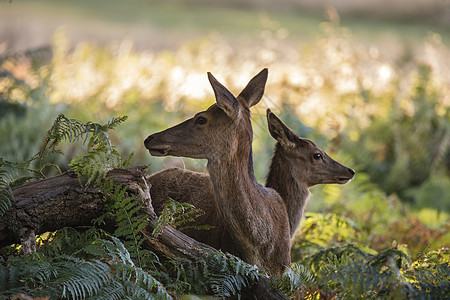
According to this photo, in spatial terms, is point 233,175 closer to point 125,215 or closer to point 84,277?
point 125,215

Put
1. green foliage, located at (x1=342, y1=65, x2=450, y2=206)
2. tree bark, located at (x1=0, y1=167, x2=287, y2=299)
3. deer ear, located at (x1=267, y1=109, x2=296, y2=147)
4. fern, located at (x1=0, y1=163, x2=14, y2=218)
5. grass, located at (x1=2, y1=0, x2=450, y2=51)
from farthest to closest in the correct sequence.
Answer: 1. grass, located at (x1=2, y1=0, x2=450, y2=51)
2. green foliage, located at (x1=342, y1=65, x2=450, y2=206)
3. deer ear, located at (x1=267, y1=109, x2=296, y2=147)
4. tree bark, located at (x1=0, y1=167, x2=287, y2=299)
5. fern, located at (x1=0, y1=163, x2=14, y2=218)

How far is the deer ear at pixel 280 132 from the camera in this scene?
5184mm

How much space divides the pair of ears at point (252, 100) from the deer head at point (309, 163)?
59 mm

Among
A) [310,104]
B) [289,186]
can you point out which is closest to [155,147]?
[289,186]

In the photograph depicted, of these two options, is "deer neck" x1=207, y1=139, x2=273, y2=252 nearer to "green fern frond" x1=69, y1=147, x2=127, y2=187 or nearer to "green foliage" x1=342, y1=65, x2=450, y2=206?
"green fern frond" x1=69, y1=147, x2=127, y2=187

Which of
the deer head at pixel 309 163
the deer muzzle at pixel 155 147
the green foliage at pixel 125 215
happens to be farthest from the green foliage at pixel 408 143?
the green foliage at pixel 125 215

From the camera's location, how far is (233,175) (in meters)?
4.45

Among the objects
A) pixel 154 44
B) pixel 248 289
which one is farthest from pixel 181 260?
pixel 154 44

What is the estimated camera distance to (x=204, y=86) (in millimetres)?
10898

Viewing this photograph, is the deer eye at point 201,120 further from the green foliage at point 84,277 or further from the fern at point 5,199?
the fern at point 5,199

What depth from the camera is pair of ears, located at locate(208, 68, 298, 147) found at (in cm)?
436

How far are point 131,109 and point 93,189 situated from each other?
6.74 m

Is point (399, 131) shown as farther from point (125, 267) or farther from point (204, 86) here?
point (125, 267)

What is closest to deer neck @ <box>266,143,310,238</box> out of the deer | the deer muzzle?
the deer
